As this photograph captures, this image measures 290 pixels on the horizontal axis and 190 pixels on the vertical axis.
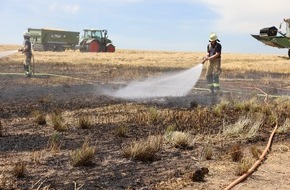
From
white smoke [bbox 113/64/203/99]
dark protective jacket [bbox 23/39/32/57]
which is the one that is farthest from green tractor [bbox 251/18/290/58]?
dark protective jacket [bbox 23/39/32/57]

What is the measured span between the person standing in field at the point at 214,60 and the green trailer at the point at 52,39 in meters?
36.4

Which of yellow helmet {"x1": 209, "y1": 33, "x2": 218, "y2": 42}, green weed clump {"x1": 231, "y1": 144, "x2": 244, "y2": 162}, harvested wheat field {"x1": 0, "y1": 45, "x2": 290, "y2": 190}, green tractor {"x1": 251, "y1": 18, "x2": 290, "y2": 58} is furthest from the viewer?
green tractor {"x1": 251, "y1": 18, "x2": 290, "y2": 58}

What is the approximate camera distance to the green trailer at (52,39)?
154 ft

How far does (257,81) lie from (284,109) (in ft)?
31.3

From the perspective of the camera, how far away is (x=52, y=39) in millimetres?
47812

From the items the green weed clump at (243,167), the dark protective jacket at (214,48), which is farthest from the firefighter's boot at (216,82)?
the green weed clump at (243,167)

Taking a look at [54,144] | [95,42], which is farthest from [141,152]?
[95,42]

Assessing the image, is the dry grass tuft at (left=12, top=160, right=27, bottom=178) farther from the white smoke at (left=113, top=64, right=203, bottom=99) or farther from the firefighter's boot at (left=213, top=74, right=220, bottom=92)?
the firefighter's boot at (left=213, top=74, right=220, bottom=92)

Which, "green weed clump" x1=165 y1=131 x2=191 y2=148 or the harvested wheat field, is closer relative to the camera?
the harvested wheat field

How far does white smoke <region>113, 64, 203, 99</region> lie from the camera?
13.7 meters

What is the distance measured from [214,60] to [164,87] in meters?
3.29

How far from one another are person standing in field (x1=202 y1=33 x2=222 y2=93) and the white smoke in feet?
1.17

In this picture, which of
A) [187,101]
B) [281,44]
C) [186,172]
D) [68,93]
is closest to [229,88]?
[281,44]

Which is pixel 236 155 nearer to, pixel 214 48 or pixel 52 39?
pixel 214 48
